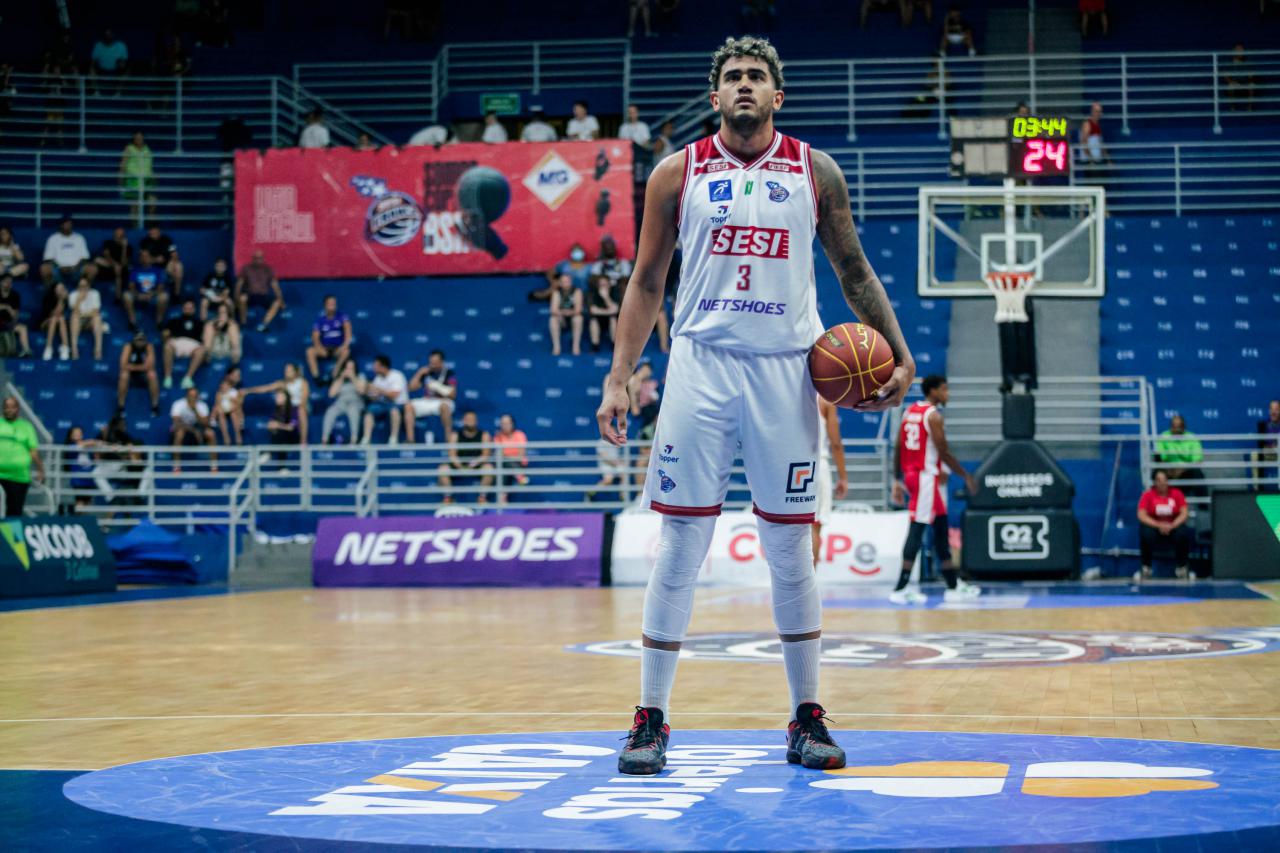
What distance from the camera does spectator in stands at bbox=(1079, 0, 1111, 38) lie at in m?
28.2

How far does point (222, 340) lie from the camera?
24.1m

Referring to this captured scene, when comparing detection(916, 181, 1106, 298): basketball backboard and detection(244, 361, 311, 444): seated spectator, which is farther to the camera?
detection(244, 361, 311, 444): seated spectator

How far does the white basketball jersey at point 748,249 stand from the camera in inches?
211

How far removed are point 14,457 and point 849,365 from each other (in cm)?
1630

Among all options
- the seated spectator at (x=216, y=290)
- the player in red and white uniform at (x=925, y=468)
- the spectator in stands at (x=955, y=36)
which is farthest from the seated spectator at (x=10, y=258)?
the player in red and white uniform at (x=925, y=468)

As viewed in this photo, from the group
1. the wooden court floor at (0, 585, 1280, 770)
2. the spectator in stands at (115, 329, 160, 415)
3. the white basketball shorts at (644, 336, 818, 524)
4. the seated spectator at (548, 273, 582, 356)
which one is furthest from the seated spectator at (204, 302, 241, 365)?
the white basketball shorts at (644, 336, 818, 524)

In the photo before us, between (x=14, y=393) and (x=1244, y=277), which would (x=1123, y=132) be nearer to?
(x=1244, y=277)

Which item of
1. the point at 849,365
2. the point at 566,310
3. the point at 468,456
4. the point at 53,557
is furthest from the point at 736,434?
the point at 566,310

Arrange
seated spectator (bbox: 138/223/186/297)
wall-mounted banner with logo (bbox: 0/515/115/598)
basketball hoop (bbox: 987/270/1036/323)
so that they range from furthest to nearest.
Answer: seated spectator (bbox: 138/223/186/297) → basketball hoop (bbox: 987/270/1036/323) → wall-mounted banner with logo (bbox: 0/515/115/598)

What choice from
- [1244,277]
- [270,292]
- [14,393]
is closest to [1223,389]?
[1244,277]

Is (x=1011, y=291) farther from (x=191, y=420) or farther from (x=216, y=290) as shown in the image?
(x=216, y=290)

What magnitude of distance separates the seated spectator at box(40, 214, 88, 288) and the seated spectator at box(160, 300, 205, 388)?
2377mm

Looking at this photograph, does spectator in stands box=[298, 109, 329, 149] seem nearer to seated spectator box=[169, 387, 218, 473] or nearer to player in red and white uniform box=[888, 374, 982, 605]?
seated spectator box=[169, 387, 218, 473]

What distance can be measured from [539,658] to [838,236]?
460 centimetres
